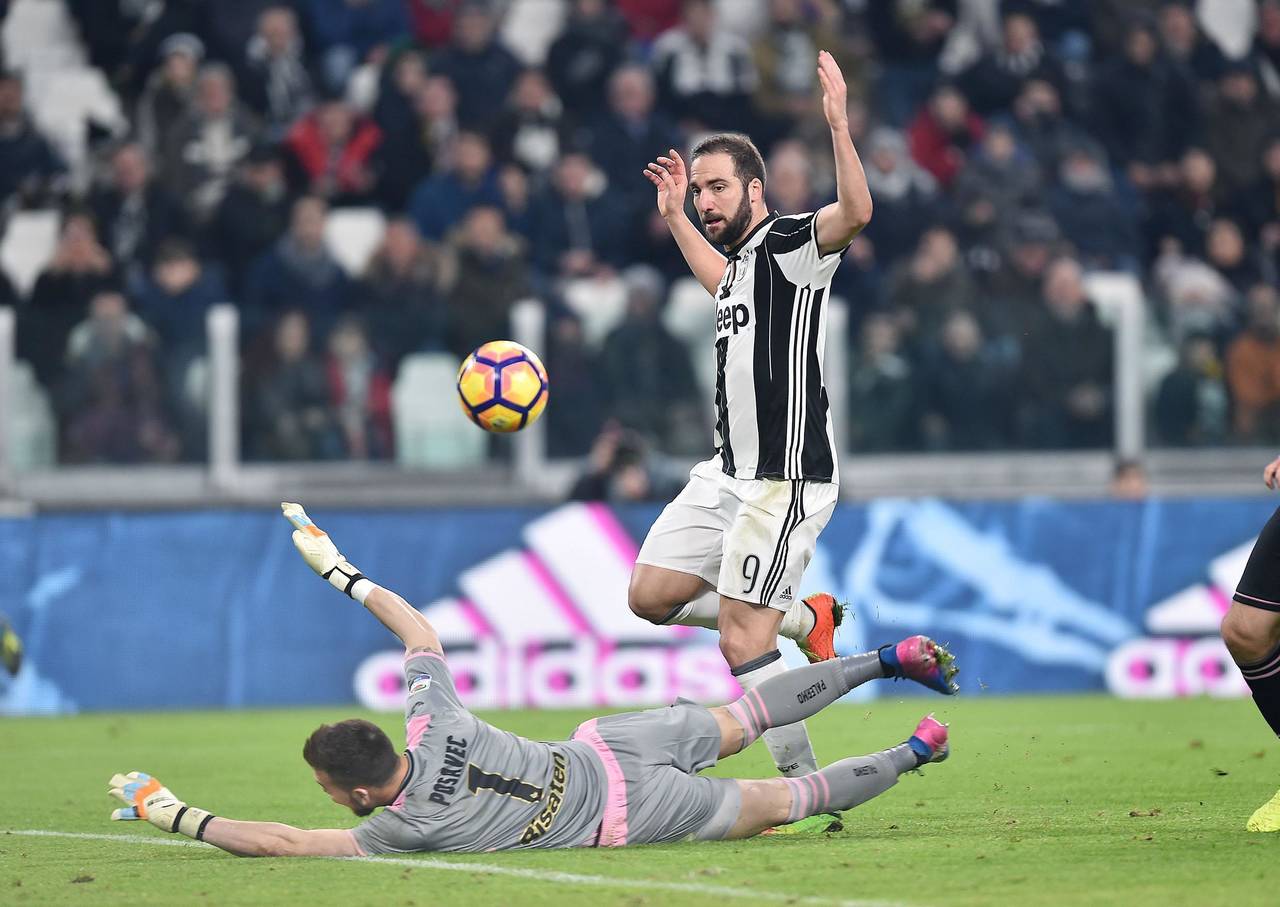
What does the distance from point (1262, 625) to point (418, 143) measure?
10935 mm

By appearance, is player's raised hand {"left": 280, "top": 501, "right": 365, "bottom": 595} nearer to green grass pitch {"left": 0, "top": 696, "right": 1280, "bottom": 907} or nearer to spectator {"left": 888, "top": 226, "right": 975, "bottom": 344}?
green grass pitch {"left": 0, "top": 696, "right": 1280, "bottom": 907}

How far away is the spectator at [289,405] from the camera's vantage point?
45.7 feet

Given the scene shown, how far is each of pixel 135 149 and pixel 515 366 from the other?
8.79 metres

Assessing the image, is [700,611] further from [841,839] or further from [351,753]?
[351,753]

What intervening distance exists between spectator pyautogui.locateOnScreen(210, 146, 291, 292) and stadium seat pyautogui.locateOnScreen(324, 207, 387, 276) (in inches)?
16.5

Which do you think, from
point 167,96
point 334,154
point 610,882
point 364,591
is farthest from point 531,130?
point 610,882

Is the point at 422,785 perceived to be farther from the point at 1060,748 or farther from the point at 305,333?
the point at 305,333

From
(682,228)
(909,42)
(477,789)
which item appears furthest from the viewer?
(909,42)

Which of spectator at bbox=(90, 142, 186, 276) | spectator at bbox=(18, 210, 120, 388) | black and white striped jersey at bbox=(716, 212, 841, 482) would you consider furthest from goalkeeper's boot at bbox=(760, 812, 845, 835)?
Answer: spectator at bbox=(90, 142, 186, 276)

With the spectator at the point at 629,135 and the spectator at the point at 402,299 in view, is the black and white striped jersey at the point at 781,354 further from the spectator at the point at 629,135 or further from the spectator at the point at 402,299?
the spectator at the point at 629,135

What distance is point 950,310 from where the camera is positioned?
559 inches

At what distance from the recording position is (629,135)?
1634 cm

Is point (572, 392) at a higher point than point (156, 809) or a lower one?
higher

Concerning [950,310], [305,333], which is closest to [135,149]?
[305,333]
